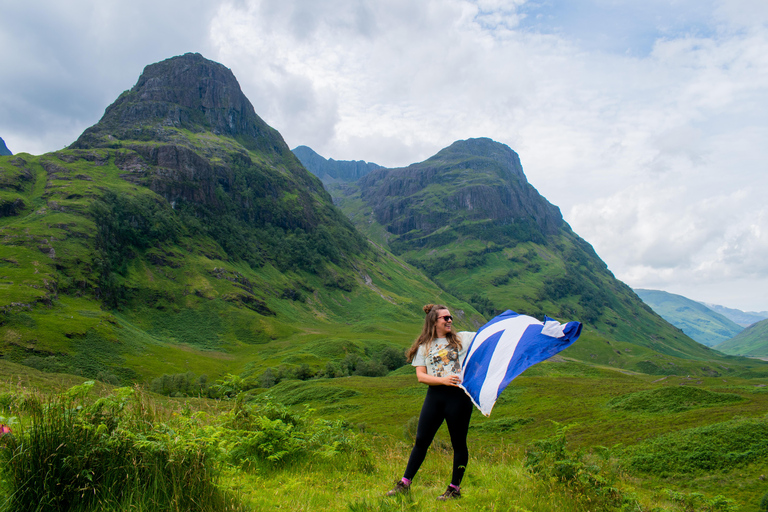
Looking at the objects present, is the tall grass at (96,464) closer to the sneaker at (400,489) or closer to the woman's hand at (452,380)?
the sneaker at (400,489)

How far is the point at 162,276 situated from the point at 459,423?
5456 inches

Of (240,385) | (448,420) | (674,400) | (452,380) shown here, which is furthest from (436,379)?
(674,400)

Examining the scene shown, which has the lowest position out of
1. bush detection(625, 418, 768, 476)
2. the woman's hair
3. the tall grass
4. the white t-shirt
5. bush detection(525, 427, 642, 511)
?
bush detection(625, 418, 768, 476)

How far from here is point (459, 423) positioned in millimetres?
6711

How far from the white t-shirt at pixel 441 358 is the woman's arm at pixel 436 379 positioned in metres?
0.14

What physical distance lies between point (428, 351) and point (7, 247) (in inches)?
4973

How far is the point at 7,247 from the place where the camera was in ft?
308

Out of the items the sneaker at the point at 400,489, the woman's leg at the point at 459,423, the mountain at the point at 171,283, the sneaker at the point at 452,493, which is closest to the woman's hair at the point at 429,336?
the woman's leg at the point at 459,423

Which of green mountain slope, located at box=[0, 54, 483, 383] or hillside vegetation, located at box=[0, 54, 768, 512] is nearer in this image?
hillside vegetation, located at box=[0, 54, 768, 512]

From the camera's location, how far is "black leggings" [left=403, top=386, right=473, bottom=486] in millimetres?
6621

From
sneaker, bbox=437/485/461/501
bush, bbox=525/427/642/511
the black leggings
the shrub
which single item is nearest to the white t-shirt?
the black leggings

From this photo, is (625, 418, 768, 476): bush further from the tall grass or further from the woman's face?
the tall grass

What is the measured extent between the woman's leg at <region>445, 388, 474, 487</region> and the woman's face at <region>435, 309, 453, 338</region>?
1.07 metres

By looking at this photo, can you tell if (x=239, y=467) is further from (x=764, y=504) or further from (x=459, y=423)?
(x=764, y=504)
